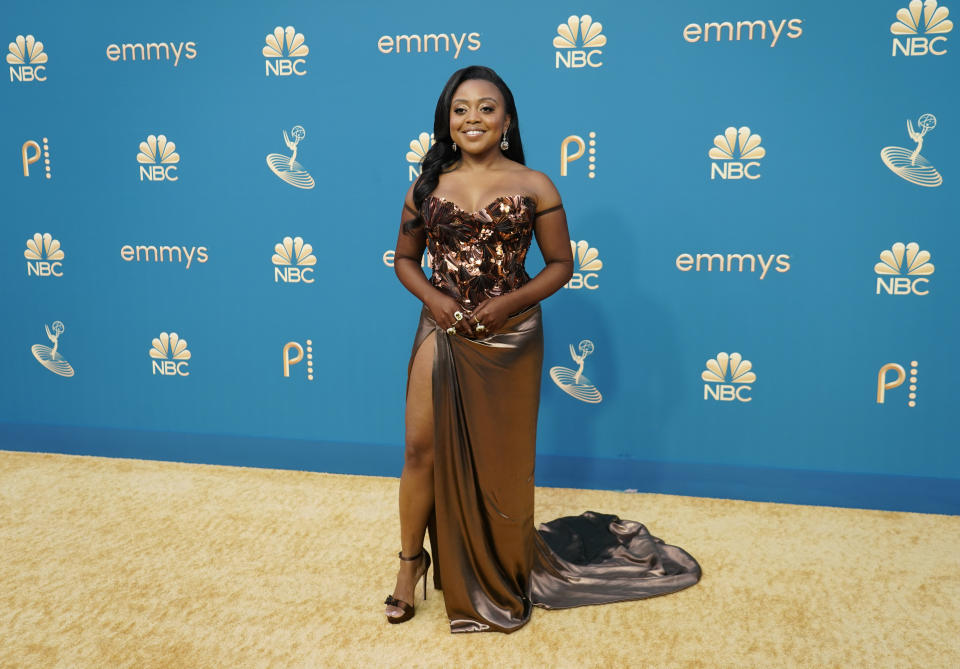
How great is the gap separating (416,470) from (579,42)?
1827mm

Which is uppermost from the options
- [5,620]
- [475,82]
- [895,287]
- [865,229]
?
[475,82]

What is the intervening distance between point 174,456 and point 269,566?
4.25 feet

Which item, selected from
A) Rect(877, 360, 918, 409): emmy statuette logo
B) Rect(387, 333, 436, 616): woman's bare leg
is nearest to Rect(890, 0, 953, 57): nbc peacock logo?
Rect(877, 360, 918, 409): emmy statuette logo

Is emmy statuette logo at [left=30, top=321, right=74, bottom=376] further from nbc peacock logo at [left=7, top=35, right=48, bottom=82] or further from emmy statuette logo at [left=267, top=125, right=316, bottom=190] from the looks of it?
emmy statuette logo at [left=267, top=125, right=316, bottom=190]

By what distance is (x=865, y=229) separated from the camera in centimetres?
305

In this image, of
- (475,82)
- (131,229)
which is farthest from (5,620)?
(475,82)

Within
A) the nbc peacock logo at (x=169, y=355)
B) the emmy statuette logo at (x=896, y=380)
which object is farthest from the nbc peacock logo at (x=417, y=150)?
the emmy statuette logo at (x=896, y=380)

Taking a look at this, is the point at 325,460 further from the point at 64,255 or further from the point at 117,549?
the point at 64,255

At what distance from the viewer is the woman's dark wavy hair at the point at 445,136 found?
2.29 m

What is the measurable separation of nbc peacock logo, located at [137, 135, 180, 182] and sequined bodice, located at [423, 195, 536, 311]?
177 cm

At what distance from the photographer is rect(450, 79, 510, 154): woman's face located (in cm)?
225

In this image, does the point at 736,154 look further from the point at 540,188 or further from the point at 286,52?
the point at 286,52

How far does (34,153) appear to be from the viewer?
367 centimetres

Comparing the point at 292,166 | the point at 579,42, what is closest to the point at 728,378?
the point at 579,42
